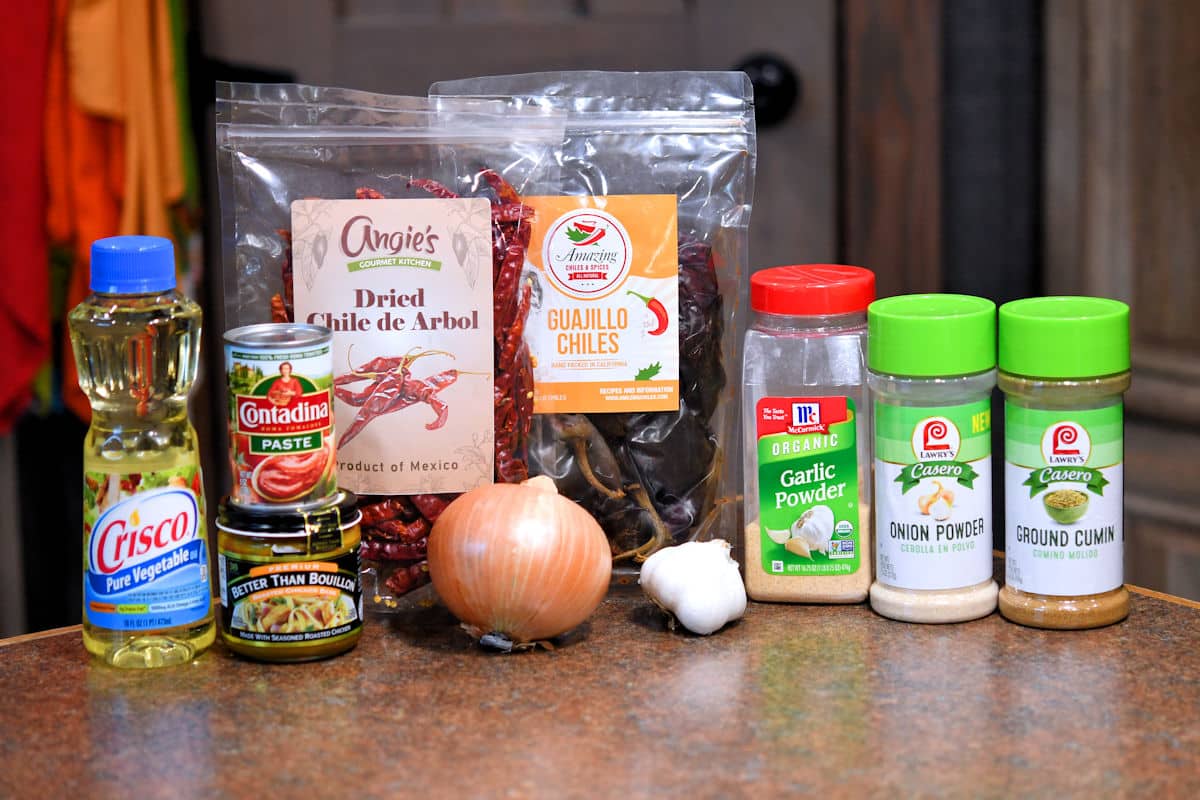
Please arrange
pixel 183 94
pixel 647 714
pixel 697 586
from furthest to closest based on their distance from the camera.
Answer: pixel 183 94 < pixel 697 586 < pixel 647 714

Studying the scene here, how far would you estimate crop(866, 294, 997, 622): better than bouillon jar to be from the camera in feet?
3.01

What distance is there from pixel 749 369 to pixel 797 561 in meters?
0.14

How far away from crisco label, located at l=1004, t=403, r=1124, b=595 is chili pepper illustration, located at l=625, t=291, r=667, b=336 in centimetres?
24

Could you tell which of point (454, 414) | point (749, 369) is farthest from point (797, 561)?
point (454, 414)

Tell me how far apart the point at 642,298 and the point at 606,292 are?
0.03 m

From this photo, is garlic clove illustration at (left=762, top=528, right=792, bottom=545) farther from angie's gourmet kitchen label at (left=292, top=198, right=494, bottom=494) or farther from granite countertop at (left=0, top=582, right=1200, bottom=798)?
angie's gourmet kitchen label at (left=292, top=198, right=494, bottom=494)

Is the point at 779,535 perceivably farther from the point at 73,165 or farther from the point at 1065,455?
the point at 73,165

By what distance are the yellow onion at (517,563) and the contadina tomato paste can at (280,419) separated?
9 cm

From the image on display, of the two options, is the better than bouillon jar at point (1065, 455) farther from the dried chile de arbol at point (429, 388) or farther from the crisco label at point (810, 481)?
the dried chile de arbol at point (429, 388)

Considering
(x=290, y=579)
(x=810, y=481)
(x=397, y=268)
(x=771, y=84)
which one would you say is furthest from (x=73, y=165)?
(x=810, y=481)

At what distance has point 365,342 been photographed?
0.99 meters

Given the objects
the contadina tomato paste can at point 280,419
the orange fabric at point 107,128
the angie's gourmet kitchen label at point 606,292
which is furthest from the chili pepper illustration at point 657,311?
the orange fabric at point 107,128

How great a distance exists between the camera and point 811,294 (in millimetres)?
966

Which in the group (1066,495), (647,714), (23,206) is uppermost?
(23,206)
